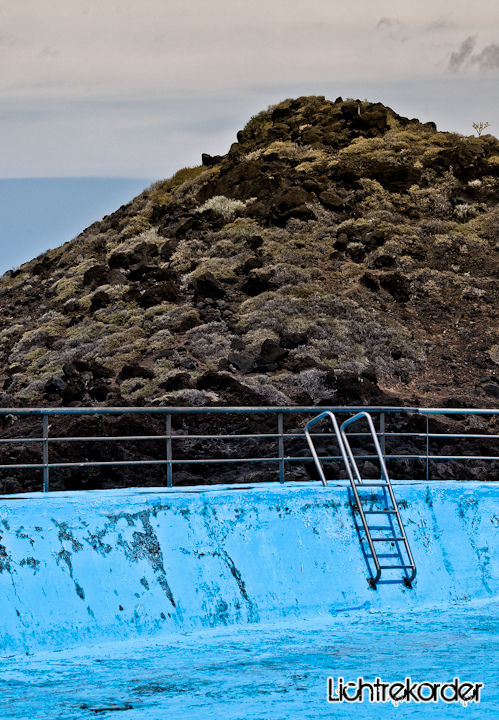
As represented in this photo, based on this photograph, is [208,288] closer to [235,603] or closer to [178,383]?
[178,383]

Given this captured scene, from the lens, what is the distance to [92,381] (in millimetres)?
30219

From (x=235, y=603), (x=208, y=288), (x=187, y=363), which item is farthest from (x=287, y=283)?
(x=235, y=603)

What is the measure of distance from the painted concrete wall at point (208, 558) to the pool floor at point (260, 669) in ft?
0.93

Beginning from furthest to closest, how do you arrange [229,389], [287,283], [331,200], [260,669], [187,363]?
[331,200]
[287,283]
[187,363]
[229,389]
[260,669]

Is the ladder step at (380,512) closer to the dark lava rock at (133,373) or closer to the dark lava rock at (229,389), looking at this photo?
the dark lava rock at (229,389)

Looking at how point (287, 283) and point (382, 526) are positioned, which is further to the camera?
point (287, 283)

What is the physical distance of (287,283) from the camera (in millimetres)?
37344

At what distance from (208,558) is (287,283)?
2787 cm

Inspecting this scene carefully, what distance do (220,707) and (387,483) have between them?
475 centimetres

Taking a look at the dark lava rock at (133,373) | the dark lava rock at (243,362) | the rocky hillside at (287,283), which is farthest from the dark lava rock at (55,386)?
the dark lava rock at (243,362)

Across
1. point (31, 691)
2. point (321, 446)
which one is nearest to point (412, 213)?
point (321, 446)

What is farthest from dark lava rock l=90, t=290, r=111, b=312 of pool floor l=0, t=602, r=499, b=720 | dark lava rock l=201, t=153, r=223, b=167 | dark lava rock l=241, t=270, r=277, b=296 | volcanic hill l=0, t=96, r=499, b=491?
pool floor l=0, t=602, r=499, b=720

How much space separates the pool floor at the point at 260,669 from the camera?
22.1 feet

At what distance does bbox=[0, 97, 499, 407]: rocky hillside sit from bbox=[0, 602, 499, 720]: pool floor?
1749 centimetres
